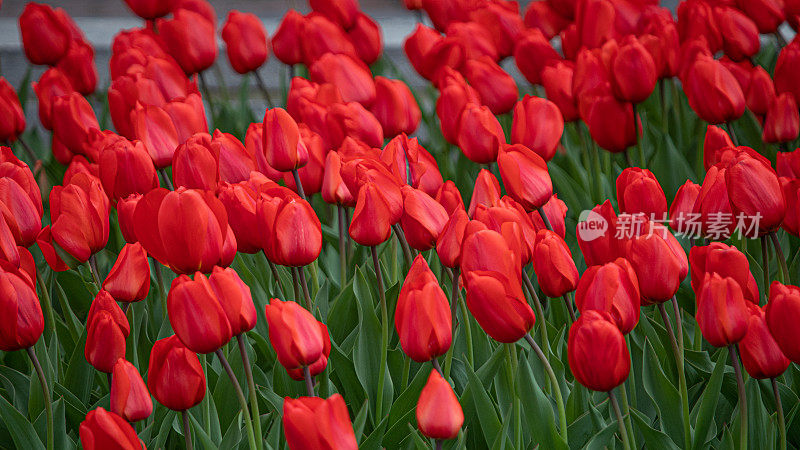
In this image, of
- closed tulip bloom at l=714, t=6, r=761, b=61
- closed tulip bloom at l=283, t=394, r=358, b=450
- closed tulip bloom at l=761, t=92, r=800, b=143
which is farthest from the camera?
closed tulip bloom at l=714, t=6, r=761, b=61

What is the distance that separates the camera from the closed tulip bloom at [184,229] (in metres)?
0.83

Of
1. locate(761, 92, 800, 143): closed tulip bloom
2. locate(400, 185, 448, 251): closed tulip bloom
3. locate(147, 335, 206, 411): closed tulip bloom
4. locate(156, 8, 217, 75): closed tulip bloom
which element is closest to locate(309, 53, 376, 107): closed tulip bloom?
locate(156, 8, 217, 75): closed tulip bloom

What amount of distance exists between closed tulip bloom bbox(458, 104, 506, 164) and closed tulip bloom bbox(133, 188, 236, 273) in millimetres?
453

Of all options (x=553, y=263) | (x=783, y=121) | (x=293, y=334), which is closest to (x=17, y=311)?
(x=293, y=334)

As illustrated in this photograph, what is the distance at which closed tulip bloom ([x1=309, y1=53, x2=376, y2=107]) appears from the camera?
4.72ft

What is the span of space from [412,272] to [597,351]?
7.6 inches

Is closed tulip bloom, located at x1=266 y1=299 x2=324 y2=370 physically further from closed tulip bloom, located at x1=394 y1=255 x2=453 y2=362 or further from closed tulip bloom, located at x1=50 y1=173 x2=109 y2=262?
closed tulip bloom, located at x1=50 y1=173 x2=109 y2=262

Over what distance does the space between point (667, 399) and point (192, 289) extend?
522 mm

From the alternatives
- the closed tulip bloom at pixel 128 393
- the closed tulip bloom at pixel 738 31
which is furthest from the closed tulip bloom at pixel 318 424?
the closed tulip bloom at pixel 738 31

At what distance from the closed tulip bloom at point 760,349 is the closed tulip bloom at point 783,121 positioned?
0.64 metres

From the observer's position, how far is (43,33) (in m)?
1.80

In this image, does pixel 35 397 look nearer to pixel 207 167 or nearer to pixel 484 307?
pixel 207 167

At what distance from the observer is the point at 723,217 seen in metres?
0.96

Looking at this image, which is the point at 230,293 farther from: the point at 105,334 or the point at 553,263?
the point at 553,263
